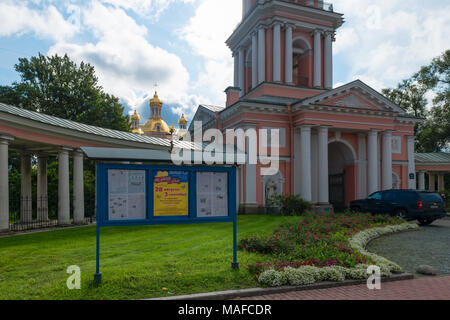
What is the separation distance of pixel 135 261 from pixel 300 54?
86.1ft

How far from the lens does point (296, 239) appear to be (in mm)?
9523

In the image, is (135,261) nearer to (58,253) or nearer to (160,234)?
(58,253)

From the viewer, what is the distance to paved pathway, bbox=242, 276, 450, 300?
18.6 feet

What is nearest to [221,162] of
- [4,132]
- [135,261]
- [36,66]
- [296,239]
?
[135,261]

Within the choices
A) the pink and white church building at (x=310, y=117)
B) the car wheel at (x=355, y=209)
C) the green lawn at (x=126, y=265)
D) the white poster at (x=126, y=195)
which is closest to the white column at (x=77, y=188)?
the green lawn at (x=126, y=265)

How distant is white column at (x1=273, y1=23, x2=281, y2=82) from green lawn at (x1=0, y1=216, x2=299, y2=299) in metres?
17.9

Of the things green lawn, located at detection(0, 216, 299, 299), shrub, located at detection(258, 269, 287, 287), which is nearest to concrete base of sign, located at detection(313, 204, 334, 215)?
green lawn, located at detection(0, 216, 299, 299)

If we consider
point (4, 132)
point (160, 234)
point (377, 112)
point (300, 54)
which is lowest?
point (160, 234)

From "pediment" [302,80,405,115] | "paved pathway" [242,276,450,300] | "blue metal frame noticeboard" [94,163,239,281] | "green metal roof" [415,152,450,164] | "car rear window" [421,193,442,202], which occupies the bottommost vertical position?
"paved pathway" [242,276,450,300]

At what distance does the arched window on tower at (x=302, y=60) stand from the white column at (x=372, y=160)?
7.32 meters

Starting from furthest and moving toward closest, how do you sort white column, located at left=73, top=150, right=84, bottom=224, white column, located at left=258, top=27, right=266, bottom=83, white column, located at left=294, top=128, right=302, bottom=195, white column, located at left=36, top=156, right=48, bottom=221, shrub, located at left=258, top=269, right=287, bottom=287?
white column, located at left=258, top=27, right=266, bottom=83, white column, located at left=294, top=128, right=302, bottom=195, white column, located at left=36, top=156, right=48, bottom=221, white column, located at left=73, top=150, right=84, bottom=224, shrub, located at left=258, top=269, right=287, bottom=287

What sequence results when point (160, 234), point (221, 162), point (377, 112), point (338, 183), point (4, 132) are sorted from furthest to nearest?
point (338, 183) < point (377, 112) < point (4, 132) < point (160, 234) < point (221, 162)

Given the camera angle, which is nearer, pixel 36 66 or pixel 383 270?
pixel 383 270

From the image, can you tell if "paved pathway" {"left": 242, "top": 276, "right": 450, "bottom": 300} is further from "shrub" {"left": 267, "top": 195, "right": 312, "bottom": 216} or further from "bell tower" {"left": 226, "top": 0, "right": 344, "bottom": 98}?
"bell tower" {"left": 226, "top": 0, "right": 344, "bottom": 98}
